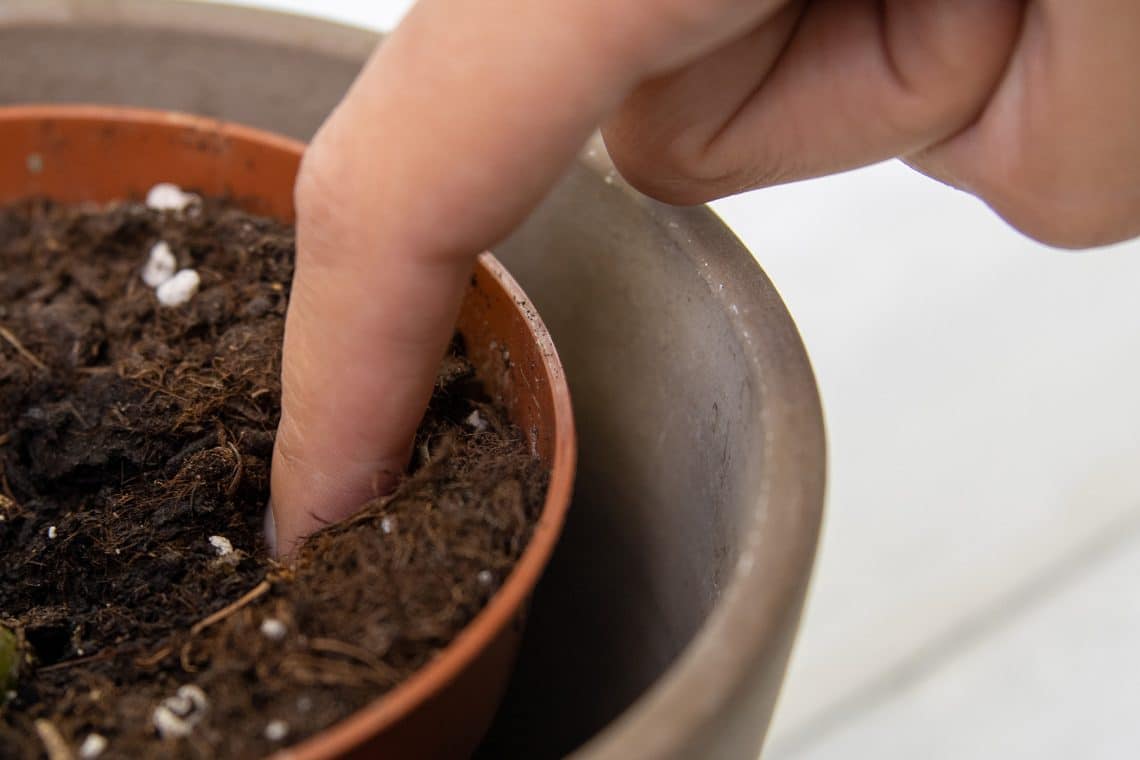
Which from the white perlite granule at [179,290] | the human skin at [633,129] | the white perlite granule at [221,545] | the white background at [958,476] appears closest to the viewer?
the human skin at [633,129]

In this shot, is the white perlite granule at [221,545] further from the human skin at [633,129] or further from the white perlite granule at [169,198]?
the white perlite granule at [169,198]

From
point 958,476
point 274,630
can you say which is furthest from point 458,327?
point 958,476

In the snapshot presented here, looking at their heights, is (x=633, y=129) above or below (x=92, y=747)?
above

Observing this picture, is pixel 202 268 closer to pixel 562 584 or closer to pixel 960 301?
pixel 562 584

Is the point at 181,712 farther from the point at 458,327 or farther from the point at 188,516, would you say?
the point at 458,327

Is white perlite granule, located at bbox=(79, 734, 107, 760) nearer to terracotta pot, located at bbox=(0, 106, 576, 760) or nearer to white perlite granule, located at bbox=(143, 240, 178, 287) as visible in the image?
terracotta pot, located at bbox=(0, 106, 576, 760)

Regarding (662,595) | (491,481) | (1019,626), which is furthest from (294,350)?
(1019,626)

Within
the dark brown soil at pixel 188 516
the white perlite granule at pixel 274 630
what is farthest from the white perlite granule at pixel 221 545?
the white perlite granule at pixel 274 630

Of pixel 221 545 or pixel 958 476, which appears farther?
pixel 958 476
